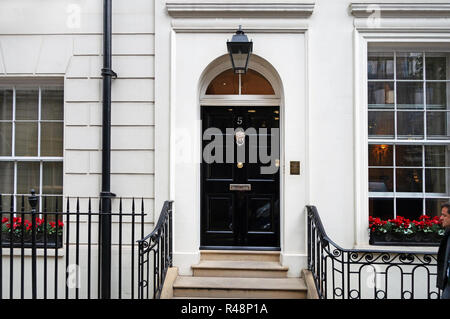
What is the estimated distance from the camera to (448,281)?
431 centimetres

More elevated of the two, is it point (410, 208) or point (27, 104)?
point (27, 104)

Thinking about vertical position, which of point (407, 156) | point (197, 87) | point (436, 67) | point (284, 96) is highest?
point (436, 67)

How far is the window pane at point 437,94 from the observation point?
6258 millimetres

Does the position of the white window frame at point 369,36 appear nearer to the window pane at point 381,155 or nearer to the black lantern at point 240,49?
the window pane at point 381,155

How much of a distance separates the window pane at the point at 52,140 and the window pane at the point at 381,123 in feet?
15.5

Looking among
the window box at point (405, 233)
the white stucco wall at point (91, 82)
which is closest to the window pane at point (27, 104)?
the white stucco wall at point (91, 82)

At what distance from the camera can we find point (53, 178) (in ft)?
21.1

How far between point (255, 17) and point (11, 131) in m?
4.13

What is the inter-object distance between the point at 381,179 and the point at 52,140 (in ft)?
16.5

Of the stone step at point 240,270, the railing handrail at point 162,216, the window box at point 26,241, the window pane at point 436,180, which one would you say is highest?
the window pane at point 436,180

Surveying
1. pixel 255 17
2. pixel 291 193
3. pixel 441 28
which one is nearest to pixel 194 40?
pixel 255 17

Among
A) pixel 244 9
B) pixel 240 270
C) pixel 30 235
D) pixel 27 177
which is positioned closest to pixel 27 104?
pixel 27 177

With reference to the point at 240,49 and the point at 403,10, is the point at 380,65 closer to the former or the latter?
the point at 403,10

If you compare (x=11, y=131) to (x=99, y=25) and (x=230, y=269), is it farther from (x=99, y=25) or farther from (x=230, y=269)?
(x=230, y=269)
